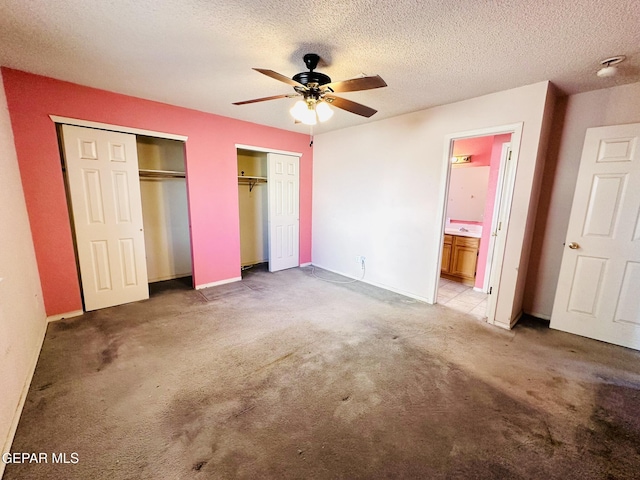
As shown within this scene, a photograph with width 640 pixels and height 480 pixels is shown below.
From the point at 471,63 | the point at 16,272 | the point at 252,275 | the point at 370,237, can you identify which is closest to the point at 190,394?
the point at 16,272

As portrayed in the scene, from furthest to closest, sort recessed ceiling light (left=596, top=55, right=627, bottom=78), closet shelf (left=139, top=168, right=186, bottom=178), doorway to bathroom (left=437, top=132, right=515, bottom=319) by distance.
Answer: closet shelf (left=139, top=168, right=186, bottom=178) → doorway to bathroom (left=437, top=132, right=515, bottom=319) → recessed ceiling light (left=596, top=55, right=627, bottom=78)

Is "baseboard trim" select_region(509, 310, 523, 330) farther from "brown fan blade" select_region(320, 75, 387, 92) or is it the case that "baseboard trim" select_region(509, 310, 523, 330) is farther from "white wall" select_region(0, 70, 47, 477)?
"white wall" select_region(0, 70, 47, 477)

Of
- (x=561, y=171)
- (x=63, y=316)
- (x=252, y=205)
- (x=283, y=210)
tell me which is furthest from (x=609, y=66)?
(x=63, y=316)

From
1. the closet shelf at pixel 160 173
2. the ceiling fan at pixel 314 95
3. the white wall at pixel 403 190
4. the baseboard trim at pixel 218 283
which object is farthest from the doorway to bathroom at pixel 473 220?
the closet shelf at pixel 160 173

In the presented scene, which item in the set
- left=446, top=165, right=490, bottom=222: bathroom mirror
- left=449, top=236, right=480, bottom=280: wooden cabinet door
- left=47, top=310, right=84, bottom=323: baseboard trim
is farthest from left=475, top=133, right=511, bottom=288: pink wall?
left=47, top=310, right=84, bottom=323: baseboard trim

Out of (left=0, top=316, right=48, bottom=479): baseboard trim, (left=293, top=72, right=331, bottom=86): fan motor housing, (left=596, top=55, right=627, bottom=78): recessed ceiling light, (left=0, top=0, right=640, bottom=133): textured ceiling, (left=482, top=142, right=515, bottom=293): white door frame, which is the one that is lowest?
(left=0, top=316, right=48, bottom=479): baseboard trim

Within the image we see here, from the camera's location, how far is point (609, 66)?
2016 millimetres

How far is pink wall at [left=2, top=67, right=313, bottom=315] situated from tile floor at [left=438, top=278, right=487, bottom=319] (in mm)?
3183

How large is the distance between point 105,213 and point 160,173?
3.63 ft

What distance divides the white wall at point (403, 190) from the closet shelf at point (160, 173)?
2301mm

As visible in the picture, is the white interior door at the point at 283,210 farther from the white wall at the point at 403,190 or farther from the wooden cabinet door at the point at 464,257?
the wooden cabinet door at the point at 464,257

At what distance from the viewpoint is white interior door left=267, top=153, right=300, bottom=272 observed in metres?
4.45

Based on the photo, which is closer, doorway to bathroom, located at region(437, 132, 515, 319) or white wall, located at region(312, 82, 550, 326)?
white wall, located at region(312, 82, 550, 326)

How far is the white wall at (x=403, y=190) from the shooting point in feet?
8.59
